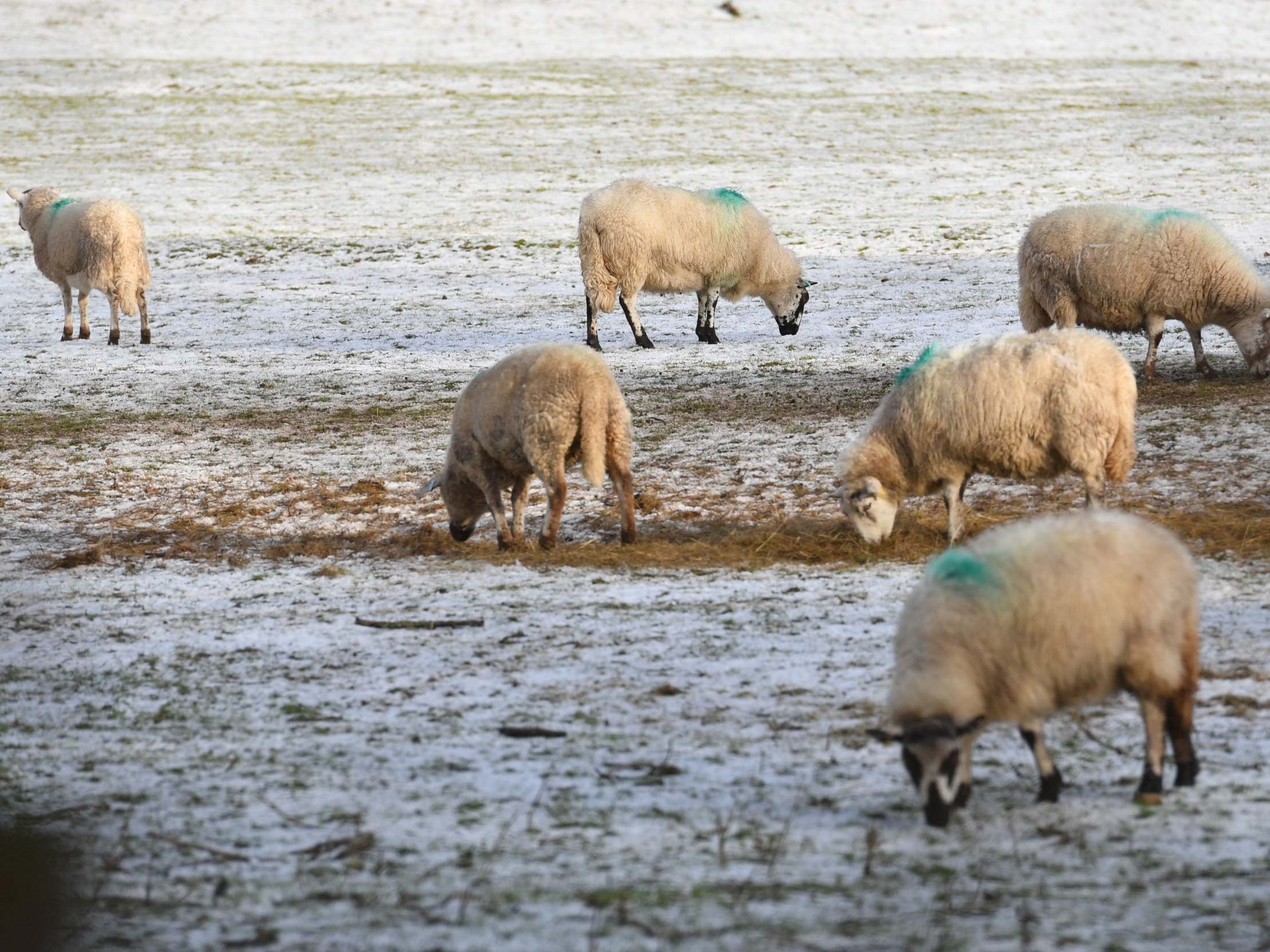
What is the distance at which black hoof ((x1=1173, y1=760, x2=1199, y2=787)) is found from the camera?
5.05m

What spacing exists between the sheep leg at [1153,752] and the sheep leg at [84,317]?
1499 centimetres

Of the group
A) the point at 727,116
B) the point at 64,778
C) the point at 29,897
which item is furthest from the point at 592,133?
the point at 29,897

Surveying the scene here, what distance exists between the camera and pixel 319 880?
4.52 metres

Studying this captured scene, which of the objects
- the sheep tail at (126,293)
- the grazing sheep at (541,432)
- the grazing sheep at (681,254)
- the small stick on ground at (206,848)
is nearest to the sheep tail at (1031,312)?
the grazing sheep at (681,254)

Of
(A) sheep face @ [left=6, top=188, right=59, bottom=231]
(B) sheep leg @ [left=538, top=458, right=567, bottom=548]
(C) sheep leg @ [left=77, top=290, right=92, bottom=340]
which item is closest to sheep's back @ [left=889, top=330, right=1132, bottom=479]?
(B) sheep leg @ [left=538, top=458, right=567, bottom=548]

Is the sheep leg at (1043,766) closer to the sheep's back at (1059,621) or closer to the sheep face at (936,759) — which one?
the sheep's back at (1059,621)

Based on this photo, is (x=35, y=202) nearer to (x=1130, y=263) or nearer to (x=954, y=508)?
(x=1130, y=263)

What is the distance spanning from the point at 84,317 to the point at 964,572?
14686 mm

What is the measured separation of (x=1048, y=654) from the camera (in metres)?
4.91

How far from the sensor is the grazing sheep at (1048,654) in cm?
487

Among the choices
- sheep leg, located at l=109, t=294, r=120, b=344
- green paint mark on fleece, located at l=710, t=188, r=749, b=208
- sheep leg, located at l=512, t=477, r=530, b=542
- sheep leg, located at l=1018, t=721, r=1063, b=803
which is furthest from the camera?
sheep leg, located at l=109, t=294, r=120, b=344

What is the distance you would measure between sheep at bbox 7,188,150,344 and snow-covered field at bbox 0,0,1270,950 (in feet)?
1.98

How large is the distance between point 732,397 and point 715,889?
29.7ft

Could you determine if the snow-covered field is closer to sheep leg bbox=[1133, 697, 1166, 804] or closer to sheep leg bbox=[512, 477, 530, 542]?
sheep leg bbox=[1133, 697, 1166, 804]
